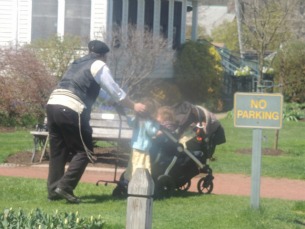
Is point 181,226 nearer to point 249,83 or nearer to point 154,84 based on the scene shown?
point 154,84

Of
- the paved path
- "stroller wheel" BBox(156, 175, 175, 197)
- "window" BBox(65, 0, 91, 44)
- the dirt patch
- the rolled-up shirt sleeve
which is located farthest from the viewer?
"window" BBox(65, 0, 91, 44)

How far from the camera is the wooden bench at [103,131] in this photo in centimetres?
1357

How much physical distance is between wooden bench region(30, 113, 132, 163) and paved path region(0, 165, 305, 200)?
1.57 ft

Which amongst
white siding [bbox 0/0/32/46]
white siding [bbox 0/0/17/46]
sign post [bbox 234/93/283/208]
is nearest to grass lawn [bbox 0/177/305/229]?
sign post [bbox 234/93/283/208]

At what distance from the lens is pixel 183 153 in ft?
35.5

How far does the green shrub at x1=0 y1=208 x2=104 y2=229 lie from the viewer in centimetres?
756

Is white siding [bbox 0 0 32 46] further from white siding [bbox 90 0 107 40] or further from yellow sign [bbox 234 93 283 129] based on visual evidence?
yellow sign [bbox 234 93 283 129]

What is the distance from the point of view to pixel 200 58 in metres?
29.8

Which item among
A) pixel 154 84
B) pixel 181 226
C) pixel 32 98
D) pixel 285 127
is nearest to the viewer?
pixel 181 226

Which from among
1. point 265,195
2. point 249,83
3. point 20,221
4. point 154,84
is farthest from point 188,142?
point 249,83

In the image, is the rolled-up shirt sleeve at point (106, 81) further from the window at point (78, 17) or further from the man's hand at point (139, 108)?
the window at point (78, 17)

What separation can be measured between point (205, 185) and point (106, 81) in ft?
7.94

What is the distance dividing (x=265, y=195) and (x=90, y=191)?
2477mm

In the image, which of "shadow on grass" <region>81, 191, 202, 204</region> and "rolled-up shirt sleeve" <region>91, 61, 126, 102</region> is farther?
"shadow on grass" <region>81, 191, 202, 204</region>
